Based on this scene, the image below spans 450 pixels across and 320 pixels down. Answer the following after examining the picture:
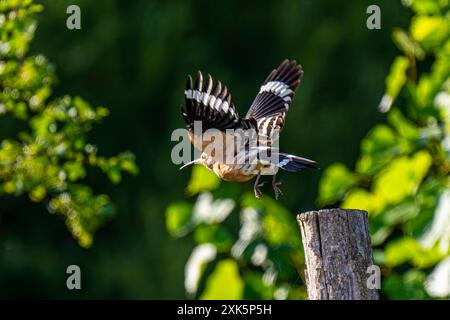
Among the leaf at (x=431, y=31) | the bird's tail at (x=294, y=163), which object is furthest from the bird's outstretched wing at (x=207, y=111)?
the leaf at (x=431, y=31)

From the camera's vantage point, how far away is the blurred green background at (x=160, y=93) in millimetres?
6574

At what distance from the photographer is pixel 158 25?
22.4 feet

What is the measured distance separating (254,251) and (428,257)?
55 centimetres

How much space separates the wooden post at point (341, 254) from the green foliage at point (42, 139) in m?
0.83

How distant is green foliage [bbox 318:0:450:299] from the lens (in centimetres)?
321

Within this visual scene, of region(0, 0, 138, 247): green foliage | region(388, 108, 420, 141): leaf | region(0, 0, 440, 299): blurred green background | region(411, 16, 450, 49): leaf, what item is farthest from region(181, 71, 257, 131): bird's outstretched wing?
region(0, 0, 440, 299): blurred green background

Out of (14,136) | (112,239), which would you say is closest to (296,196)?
(112,239)

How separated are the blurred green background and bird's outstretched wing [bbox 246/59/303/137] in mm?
3413

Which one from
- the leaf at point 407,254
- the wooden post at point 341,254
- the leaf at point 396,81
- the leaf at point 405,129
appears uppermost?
the leaf at point 396,81

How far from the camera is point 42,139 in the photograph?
3041mm

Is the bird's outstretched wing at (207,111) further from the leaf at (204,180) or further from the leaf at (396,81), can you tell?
the leaf at (396,81)

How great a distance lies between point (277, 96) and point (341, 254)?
2.54 ft

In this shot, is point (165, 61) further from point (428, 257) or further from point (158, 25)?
point (428, 257)

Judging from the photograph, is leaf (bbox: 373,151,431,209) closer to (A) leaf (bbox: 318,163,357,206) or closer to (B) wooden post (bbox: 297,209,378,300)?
(A) leaf (bbox: 318,163,357,206)
